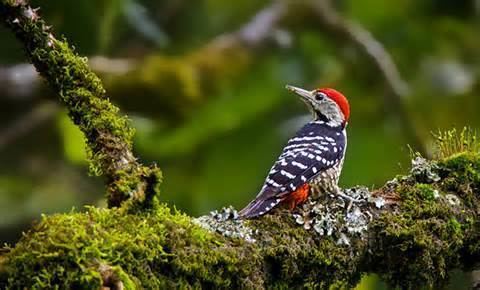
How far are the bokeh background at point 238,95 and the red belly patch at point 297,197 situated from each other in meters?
2.86

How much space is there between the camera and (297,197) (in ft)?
12.9

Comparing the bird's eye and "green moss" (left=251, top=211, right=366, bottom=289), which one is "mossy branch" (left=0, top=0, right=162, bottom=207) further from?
the bird's eye

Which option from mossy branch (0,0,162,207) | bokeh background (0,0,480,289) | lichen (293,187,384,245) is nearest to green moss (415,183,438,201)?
lichen (293,187,384,245)

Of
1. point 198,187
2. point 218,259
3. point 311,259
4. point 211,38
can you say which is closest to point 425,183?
point 311,259

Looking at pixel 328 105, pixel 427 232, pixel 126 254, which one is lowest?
pixel 126 254

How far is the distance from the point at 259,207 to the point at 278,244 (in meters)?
0.30

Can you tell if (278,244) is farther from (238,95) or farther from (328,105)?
(238,95)

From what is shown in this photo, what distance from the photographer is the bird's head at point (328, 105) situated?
5125 mm

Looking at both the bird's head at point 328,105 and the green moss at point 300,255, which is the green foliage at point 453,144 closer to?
the green moss at point 300,255

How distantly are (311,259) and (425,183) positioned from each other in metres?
0.69

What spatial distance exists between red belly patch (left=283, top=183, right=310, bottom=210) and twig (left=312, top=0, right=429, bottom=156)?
2.56m

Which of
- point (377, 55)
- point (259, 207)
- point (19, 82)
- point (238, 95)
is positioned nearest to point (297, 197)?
point (259, 207)

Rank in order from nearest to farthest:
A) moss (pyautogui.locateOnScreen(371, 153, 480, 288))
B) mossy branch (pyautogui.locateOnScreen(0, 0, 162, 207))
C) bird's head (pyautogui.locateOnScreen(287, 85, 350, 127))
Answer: mossy branch (pyautogui.locateOnScreen(0, 0, 162, 207)) → moss (pyautogui.locateOnScreen(371, 153, 480, 288)) → bird's head (pyautogui.locateOnScreen(287, 85, 350, 127))

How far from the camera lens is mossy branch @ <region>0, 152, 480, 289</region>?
2617 millimetres
